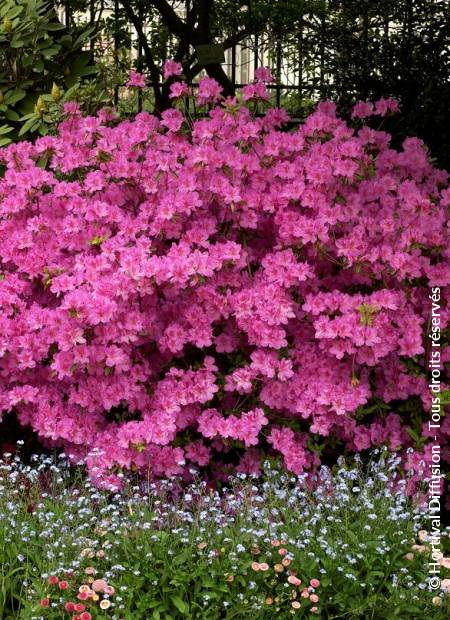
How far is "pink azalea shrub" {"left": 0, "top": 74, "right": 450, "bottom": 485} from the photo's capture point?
3.41 meters

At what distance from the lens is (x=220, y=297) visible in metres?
3.49

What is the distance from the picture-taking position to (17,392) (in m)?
3.58

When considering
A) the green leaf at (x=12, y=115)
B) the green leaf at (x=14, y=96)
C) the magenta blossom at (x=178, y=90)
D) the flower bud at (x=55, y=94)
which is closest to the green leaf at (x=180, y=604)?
the magenta blossom at (x=178, y=90)

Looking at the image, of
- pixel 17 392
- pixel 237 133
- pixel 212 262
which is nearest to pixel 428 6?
pixel 237 133

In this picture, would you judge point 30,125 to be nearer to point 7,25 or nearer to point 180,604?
point 7,25

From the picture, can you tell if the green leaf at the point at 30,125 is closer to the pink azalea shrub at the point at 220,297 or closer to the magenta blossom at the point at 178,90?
the pink azalea shrub at the point at 220,297

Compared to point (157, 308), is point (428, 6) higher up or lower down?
higher up

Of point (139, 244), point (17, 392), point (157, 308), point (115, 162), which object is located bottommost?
point (17, 392)

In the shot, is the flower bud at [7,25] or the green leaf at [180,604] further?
the flower bud at [7,25]

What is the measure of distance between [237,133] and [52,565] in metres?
1.87

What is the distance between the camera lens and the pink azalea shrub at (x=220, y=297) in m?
3.41

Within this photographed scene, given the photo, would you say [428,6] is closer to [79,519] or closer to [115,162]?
[115,162]

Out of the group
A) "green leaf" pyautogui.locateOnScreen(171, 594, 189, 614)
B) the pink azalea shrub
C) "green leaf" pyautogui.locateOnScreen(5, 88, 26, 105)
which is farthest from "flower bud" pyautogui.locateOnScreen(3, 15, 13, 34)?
"green leaf" pyautogui.locateOnScreen(171, 594, 189, 614)

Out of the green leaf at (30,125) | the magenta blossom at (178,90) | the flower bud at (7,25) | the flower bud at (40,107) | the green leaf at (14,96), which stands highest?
the flower bud at (7,25)
